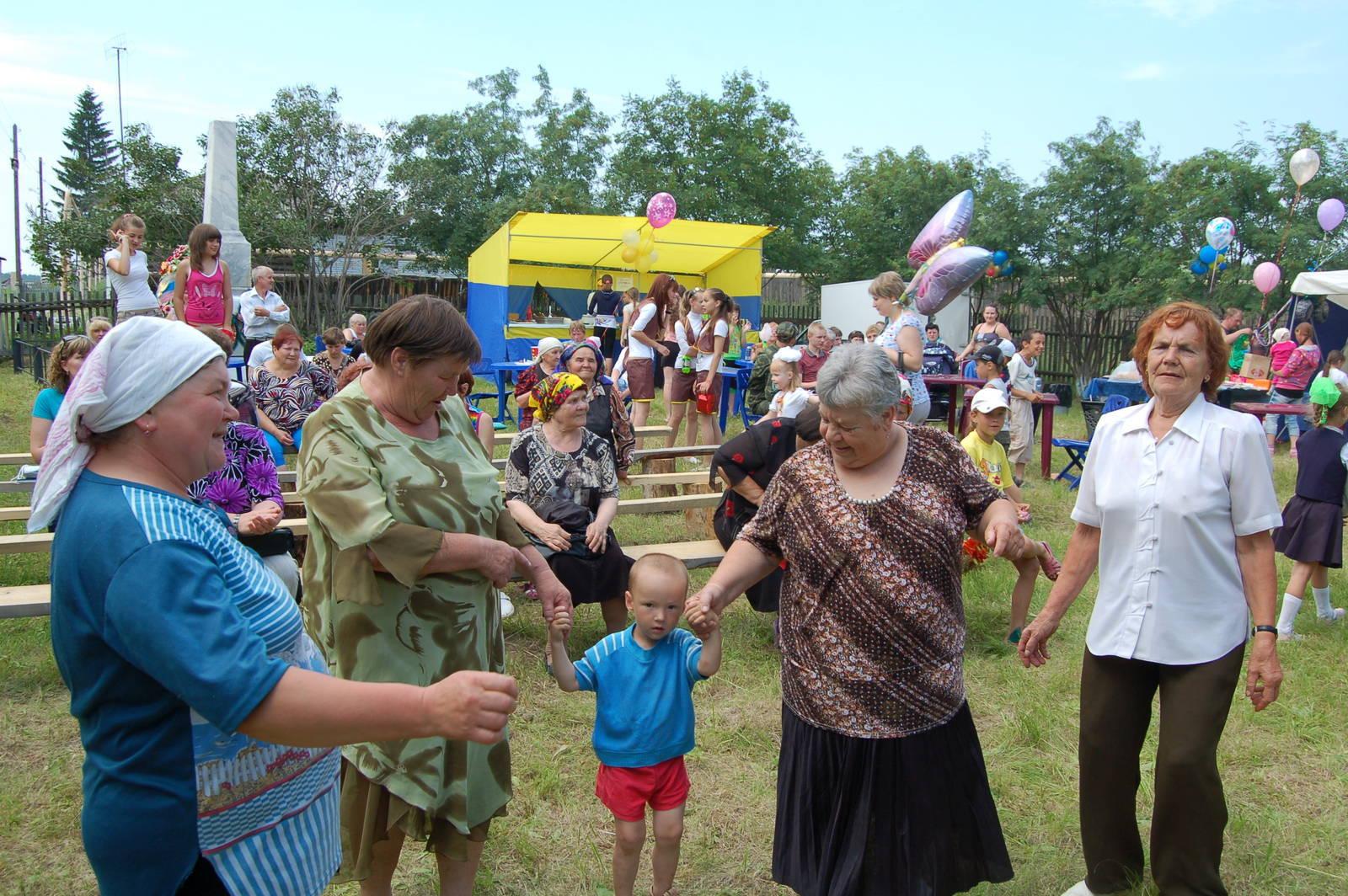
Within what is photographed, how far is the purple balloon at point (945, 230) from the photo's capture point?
11.2m

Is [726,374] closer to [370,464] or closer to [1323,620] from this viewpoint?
[1323,620]

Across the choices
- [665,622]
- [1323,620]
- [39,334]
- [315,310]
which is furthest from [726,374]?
[315,310]

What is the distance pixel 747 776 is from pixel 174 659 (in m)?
2.98

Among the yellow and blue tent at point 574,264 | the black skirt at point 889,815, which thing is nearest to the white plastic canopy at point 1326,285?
the yellow and blue tent at point 574,264

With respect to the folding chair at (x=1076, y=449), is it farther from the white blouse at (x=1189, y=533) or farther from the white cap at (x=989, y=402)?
the white blouse at (x=1189, y=533)

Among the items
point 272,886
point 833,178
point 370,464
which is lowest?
point 272,886

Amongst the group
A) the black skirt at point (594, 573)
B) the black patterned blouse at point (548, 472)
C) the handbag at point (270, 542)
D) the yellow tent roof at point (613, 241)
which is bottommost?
the black skirt at point (594, 573)

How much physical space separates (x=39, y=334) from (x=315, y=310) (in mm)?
7152

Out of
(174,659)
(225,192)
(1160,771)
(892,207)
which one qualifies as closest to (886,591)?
(1160,771)

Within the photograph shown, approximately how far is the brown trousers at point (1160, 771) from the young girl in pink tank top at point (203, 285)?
7722 mm

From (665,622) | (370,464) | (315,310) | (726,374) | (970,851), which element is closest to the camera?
(370,464)

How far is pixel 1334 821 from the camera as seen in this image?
12.4 feet

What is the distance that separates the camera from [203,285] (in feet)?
27.7

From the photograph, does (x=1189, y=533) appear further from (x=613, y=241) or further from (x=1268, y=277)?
(x=1268, y=277)
